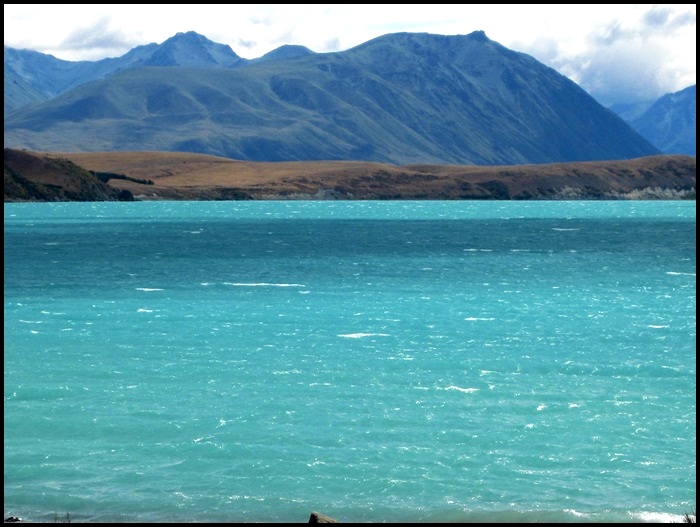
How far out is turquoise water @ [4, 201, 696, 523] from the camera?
1944 centimetres

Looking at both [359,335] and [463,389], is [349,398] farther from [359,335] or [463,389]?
[359,335]

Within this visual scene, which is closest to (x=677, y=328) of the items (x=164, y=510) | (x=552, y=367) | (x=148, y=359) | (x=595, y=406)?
(x=552, y=367)

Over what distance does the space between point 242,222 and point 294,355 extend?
95.9 meters

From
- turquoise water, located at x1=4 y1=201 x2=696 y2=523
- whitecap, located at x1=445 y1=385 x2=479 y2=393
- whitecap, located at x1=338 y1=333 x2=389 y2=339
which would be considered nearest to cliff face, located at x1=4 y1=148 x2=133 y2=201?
turquoise water, located at x1=4 y1=201 x2=696 y2=523

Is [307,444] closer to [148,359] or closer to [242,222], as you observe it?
[148,359]

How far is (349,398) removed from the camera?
26344 mm

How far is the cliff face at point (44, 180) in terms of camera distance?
17012 centimetres

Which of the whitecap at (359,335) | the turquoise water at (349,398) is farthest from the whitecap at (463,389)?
the whitecap at (359,335)

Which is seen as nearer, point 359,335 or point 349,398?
point 349,398

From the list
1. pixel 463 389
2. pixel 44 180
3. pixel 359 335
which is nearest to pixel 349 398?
pixel 463 389

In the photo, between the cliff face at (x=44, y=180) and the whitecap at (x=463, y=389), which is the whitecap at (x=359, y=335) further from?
the cliff face at (x=44, y=180)

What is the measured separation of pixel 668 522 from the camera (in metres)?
17.8

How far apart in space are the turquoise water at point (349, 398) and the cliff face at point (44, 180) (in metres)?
119

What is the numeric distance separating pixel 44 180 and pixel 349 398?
158 metres
